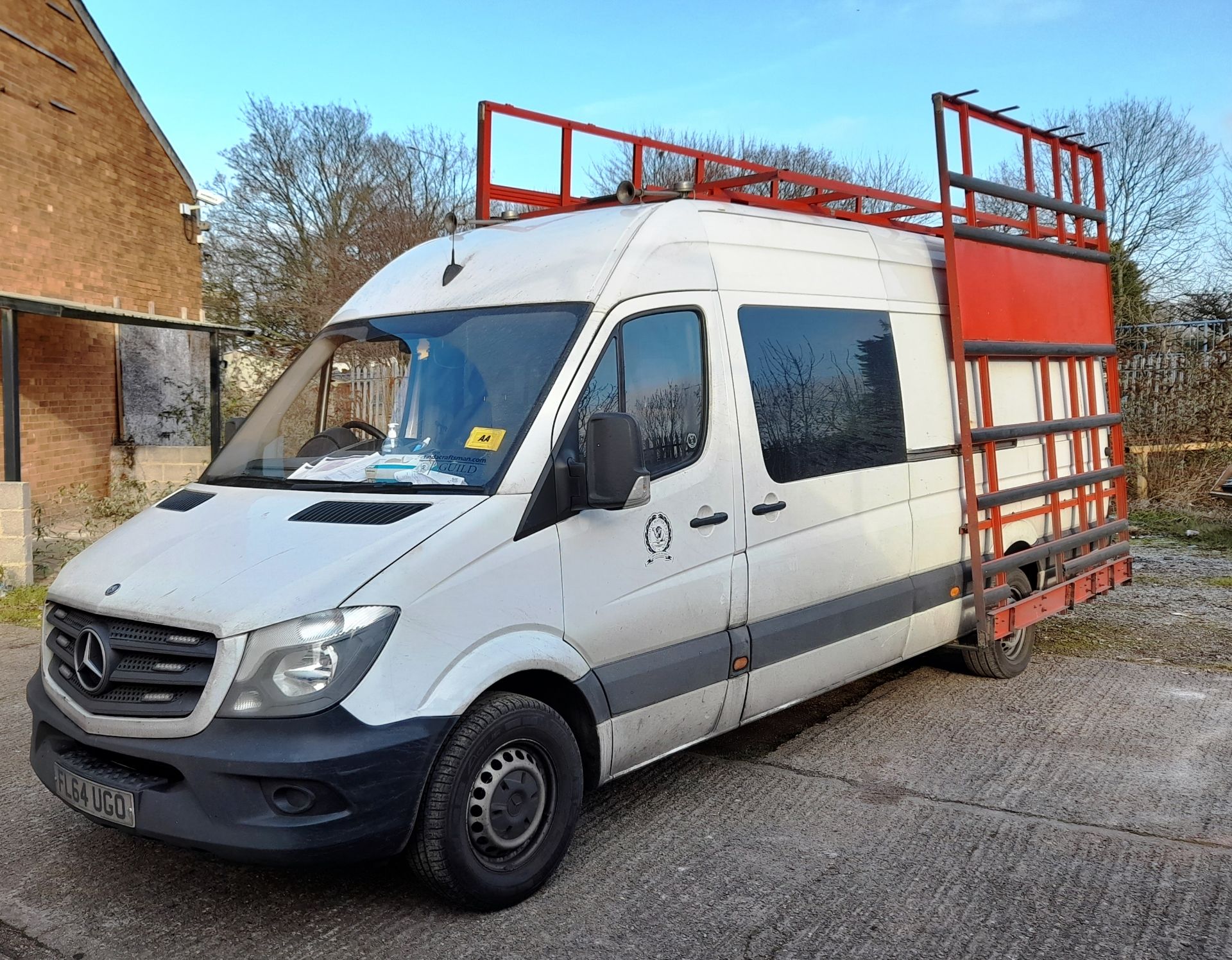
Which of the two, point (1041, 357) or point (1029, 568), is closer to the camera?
point (1041, 357)

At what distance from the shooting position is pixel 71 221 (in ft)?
44.3

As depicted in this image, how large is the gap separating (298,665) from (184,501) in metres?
1.39

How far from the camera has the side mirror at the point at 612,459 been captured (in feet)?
12.1

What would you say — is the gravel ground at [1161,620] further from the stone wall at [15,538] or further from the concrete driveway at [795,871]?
the stone wall at [15,538]

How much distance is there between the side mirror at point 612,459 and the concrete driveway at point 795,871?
1385mm

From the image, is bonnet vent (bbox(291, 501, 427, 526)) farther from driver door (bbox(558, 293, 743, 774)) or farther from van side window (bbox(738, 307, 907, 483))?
van side window (bbox(738, 307, 907, 483))

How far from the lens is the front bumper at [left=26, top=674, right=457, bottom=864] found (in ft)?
10.5

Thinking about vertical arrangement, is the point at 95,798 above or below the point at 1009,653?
above

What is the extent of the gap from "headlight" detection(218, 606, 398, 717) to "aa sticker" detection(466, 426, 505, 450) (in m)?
0.88

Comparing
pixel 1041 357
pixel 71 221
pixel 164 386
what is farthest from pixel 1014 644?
pixel 164 386

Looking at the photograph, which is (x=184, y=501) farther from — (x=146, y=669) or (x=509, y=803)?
(x=509, y=803)

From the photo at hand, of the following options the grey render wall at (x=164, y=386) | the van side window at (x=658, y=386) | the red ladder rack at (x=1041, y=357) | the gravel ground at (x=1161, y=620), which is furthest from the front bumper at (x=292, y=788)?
the grey render wall at (x=164, y=386)

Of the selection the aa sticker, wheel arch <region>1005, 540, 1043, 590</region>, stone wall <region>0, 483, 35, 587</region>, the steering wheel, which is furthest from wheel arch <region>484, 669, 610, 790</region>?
stone wall <region>0, 483, 35, 587</region>

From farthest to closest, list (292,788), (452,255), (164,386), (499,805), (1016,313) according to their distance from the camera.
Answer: (164,386) < (1016,313) < (452,255) < (499,805) < (292,788)
